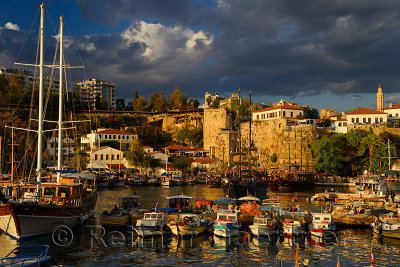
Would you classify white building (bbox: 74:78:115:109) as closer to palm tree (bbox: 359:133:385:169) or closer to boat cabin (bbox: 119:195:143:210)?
palm tree (bbox: 359:133:385:169)

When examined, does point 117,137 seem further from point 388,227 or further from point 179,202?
point 388,227

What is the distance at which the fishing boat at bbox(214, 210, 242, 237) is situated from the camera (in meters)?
28.5

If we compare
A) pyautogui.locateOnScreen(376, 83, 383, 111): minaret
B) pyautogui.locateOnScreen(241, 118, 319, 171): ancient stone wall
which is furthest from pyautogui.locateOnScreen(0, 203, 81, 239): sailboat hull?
pyautogui.locateOnScreen(376, 83, 383, 111): minaret

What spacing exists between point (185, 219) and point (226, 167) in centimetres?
6492

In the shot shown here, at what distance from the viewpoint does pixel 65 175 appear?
3788cm

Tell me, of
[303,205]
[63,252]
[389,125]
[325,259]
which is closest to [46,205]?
[63,252]

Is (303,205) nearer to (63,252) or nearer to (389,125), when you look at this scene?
(63,252)

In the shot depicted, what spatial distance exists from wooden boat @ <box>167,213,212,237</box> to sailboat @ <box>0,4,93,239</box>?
7.21 m

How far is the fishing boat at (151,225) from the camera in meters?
27.8

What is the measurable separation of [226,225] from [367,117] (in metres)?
68.5

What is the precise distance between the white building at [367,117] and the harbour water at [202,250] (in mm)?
61889

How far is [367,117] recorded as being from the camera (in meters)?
88.2

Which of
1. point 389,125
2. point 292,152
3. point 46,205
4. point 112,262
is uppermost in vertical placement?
point 389,125

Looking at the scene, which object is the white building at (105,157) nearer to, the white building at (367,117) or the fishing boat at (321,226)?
the white building at (367,117)
